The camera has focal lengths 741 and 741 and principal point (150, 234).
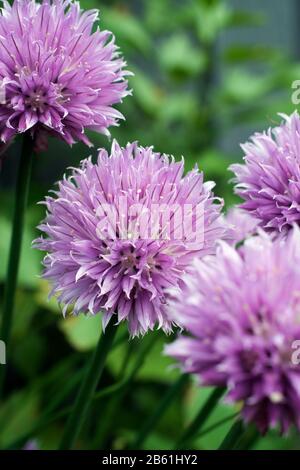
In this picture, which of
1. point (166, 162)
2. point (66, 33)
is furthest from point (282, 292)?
point (66, 33)

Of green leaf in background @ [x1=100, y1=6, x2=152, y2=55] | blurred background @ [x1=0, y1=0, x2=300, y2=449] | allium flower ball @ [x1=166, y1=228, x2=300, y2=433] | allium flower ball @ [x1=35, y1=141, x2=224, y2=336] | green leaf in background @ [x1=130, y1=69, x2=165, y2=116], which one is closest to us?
allium flower ball @ [x1=166, y1=228, x2=300, y2=433]

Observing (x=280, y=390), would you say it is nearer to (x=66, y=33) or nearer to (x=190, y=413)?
(x=66, y=33)

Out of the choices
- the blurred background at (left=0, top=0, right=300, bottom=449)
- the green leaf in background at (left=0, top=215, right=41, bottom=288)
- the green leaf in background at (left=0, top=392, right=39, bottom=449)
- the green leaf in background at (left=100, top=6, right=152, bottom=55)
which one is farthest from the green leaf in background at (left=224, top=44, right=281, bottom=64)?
the green leaf in background at (left=0, top=392, right=39, bottom=449)

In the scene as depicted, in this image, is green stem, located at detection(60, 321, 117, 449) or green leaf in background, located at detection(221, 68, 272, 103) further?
green leaf in background, located at detection(221, 68, 272, 103)

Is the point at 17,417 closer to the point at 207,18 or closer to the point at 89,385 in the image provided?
the point at 89,385

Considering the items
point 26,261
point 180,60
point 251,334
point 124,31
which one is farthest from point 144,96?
point 251,334

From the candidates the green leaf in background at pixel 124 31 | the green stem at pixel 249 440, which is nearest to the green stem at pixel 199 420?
the green stem at pixel 249 440

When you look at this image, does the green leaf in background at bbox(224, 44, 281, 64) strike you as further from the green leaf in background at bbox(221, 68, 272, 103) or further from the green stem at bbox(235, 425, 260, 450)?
the green stem at bbox(235, 425, 260, 450)
